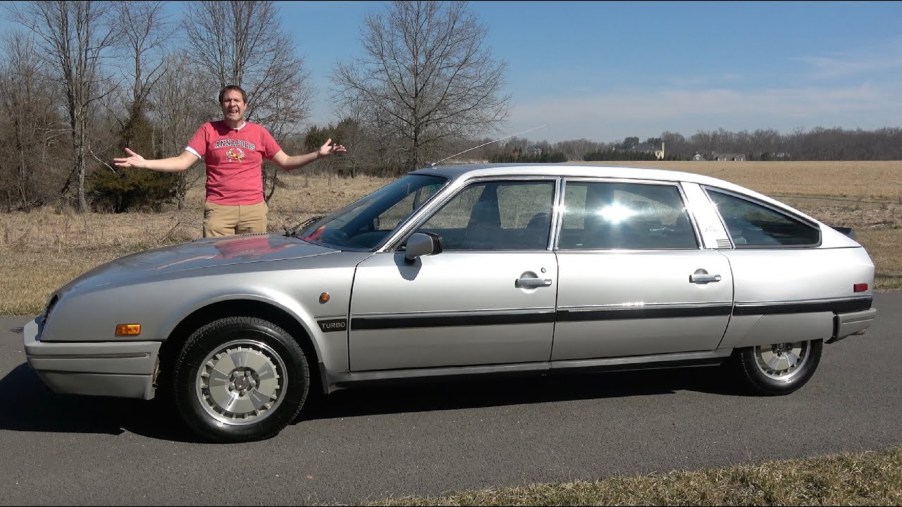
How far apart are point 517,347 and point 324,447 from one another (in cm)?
121

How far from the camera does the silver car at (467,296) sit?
391 centimetres

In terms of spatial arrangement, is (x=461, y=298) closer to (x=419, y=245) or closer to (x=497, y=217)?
(x=419, y=245)

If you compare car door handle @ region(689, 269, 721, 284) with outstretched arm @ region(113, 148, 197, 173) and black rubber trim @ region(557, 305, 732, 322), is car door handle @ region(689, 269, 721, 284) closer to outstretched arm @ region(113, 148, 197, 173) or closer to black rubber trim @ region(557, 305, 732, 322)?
black rubber trim @ region(557, 305, 732, 322)

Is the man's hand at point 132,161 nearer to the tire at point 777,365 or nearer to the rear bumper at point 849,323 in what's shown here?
the tire at point 777,365

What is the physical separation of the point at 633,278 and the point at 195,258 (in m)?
2.52

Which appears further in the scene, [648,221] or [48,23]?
[48,23]

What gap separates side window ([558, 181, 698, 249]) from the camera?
15.1 feet

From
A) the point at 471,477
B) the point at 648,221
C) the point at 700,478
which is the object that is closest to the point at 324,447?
the point at 471,477

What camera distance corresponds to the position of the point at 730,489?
137 inches

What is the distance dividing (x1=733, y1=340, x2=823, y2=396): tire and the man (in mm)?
3194

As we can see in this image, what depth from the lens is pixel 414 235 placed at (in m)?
4.13

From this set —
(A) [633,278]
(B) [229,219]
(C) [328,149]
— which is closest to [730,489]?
(A) [633,278]

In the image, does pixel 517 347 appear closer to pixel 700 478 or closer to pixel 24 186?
pixel 700 478

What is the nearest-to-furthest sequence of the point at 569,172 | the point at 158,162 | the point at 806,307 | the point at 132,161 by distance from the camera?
1. the point at 569,172
2. the point at 806,307
3. the point at 132,161
4. the point at 158,162
